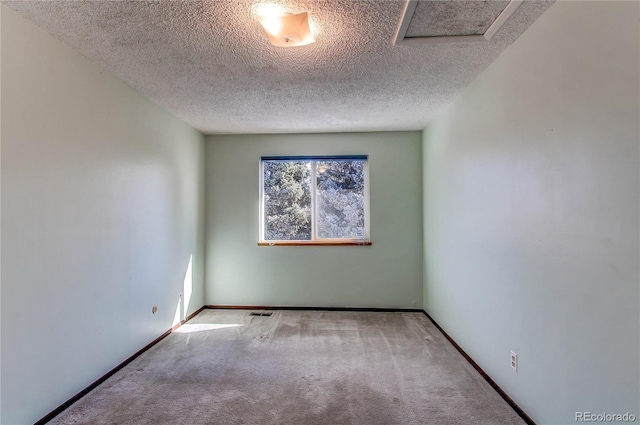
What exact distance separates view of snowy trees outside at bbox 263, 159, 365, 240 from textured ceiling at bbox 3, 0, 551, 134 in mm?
976

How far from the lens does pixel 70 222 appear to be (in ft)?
6.78

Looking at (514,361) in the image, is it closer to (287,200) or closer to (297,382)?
(297,382)

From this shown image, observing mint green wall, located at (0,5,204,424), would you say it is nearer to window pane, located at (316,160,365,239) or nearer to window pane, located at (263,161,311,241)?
window pane, located at (263,161,311,241)

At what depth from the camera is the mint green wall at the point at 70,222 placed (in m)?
1.71

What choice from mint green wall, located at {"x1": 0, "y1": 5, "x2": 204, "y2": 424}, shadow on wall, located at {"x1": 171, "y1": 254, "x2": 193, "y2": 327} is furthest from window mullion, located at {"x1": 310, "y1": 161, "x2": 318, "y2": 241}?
mint green wall, located at {"x1": 0, "y1": 5, "x2": 204, "y2": 424}

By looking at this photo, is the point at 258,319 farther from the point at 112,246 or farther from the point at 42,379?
the point at 42,379

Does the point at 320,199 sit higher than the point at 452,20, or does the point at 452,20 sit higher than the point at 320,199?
the point at 452,20

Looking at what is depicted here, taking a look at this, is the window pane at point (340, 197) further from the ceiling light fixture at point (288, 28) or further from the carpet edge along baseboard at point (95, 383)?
the ceiling light fixture at point (288, 28)

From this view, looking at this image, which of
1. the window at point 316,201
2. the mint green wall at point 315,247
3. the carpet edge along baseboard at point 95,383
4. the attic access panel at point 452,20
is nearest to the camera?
the attic access panel at point 452,20

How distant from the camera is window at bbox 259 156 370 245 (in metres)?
4.30

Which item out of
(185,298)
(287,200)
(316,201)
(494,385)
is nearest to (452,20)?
(494,385)

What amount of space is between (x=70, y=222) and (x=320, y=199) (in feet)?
9.20

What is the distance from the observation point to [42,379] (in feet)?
6.09

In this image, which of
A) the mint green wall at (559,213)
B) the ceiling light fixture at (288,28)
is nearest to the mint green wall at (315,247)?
the mint green wall at (559,213)
